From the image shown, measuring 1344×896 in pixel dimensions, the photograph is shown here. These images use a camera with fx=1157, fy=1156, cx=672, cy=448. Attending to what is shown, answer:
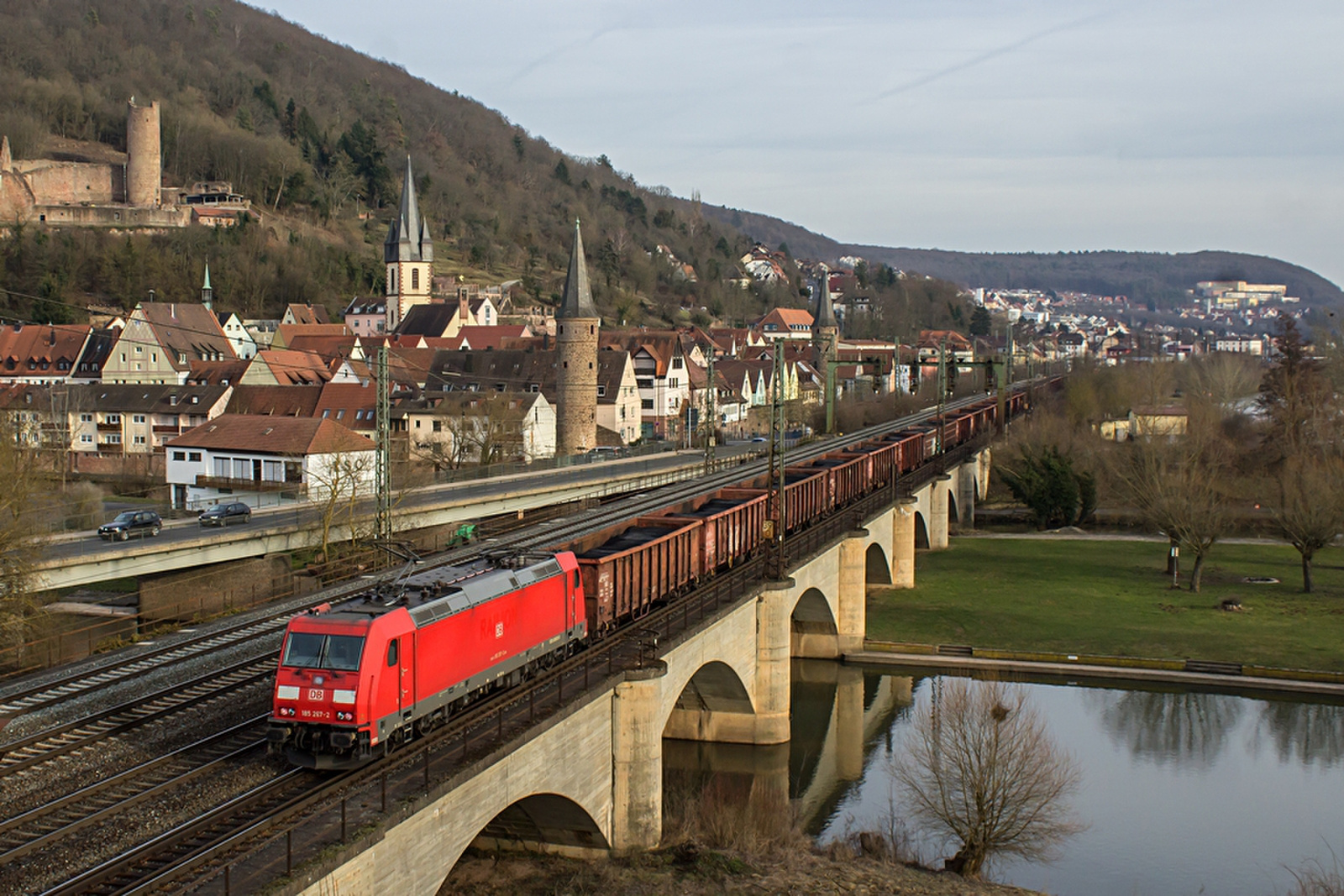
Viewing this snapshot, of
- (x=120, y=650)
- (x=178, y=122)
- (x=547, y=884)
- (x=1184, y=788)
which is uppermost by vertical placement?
(x=178, y=122)

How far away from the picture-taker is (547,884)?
22.8 m

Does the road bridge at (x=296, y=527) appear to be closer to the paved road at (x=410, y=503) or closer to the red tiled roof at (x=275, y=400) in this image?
the paved road at (x=410, y=503)

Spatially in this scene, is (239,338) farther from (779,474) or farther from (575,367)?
(779,474)

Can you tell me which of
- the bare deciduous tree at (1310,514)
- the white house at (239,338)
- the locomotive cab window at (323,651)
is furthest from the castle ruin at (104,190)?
the locomotive cab window at (323,651)

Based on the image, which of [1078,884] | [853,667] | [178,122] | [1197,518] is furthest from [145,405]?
[178,122]

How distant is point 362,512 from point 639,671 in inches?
1062

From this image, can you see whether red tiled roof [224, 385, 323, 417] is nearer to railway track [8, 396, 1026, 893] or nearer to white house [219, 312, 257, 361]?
white house [219, 312, 257, 361]

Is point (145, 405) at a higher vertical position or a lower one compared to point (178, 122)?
lower

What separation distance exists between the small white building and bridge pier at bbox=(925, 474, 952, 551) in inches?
1200

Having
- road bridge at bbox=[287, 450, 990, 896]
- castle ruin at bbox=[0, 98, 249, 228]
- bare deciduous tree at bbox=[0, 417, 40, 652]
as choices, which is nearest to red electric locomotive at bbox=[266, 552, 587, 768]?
road bridge at bbox=[287, 450, 990, 896]

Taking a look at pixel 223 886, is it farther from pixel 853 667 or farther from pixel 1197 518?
pixel 1197 518

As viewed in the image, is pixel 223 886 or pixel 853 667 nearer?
pixel 223 886

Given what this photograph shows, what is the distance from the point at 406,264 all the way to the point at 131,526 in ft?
321

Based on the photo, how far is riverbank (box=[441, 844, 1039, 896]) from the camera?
74.9 feet
